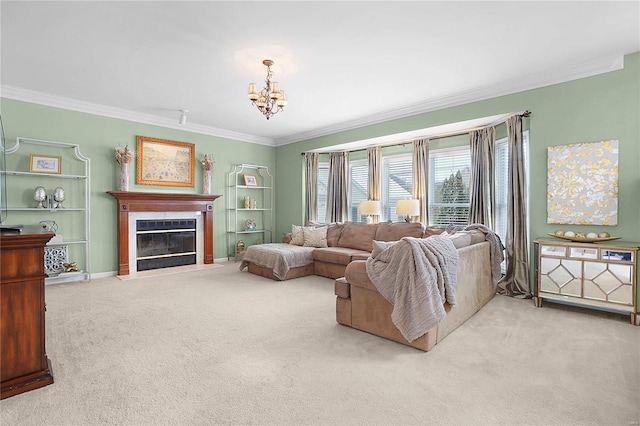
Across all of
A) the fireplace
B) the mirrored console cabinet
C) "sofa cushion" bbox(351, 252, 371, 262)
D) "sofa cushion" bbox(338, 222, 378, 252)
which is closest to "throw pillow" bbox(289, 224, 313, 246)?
"sofa cushion" bbox(338, 222, 378, 252)

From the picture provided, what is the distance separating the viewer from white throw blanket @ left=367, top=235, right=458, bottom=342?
2436 millimetres

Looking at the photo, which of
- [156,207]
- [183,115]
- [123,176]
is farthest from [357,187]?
[123,176]

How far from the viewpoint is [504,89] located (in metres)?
4.17

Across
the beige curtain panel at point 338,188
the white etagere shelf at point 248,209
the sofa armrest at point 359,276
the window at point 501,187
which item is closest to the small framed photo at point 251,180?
the white etagere shelf at point 248,209

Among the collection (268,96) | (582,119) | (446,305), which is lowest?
(446,305)

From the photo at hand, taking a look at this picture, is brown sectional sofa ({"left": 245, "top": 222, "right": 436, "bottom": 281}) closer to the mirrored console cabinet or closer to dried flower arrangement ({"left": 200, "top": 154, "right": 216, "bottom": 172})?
the mirrored console cabinet

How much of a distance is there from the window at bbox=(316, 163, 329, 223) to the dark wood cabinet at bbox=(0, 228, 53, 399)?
537cm

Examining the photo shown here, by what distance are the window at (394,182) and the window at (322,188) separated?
1.40 m

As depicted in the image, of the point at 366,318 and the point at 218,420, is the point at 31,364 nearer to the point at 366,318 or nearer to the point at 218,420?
the point at 218,420

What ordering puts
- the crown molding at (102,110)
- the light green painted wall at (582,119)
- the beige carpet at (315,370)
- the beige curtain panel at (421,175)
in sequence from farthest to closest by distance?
1. the beige curtain panel at (421,175)
2. the crown molding at (102,110)
3. the light green painted wall at (582,119)
4. the beige carpet at (315,370)

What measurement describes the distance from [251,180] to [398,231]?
12.0 feet

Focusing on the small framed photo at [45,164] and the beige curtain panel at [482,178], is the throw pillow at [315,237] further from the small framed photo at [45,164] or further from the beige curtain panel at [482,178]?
the small framed photo at [45,164]

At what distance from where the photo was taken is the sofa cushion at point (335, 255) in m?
4.97

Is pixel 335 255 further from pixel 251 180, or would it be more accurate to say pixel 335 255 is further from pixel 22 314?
pixel 22 314
